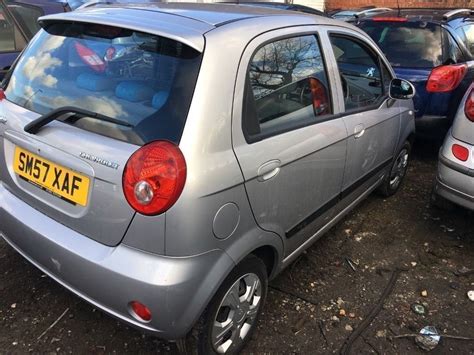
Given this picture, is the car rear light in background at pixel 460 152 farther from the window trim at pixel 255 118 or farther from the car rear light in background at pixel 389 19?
the car rear light in background at pixel 389 19

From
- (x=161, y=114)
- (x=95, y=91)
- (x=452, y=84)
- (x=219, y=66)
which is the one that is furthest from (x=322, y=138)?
(x=452, y=84)

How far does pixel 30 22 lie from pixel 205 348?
12.6 feet

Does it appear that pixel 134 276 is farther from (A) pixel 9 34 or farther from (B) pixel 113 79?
(A) pixel 9 34

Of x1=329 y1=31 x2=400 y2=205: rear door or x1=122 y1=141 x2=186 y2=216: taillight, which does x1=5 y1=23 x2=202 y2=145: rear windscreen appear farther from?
x1=329 y1=31 x2=400 y2=205: rear door

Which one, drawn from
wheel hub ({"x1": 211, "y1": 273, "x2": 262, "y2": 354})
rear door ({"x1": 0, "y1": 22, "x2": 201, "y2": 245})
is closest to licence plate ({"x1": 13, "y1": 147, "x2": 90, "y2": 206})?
rear door ({"x1": 0, "y1": 22, "x2": 201, "y2": 245})

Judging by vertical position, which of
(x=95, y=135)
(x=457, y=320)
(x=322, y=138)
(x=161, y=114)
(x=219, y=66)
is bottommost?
(x=457, y=320)

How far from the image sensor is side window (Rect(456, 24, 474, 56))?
4893 mm

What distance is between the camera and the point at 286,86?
228 centimetres

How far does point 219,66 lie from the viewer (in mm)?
1796

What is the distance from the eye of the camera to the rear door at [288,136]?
1.94m

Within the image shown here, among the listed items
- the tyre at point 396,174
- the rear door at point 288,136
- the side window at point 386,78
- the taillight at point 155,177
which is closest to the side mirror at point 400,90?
the side window at point 386,78

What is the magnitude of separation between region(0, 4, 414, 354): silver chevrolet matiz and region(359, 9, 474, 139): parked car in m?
2.49

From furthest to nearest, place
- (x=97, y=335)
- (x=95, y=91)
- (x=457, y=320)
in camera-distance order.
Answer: (x=457, y=320)
(x=97, y=335)
(x=95, y=91)

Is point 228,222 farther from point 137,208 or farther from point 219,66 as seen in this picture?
point 219,66
